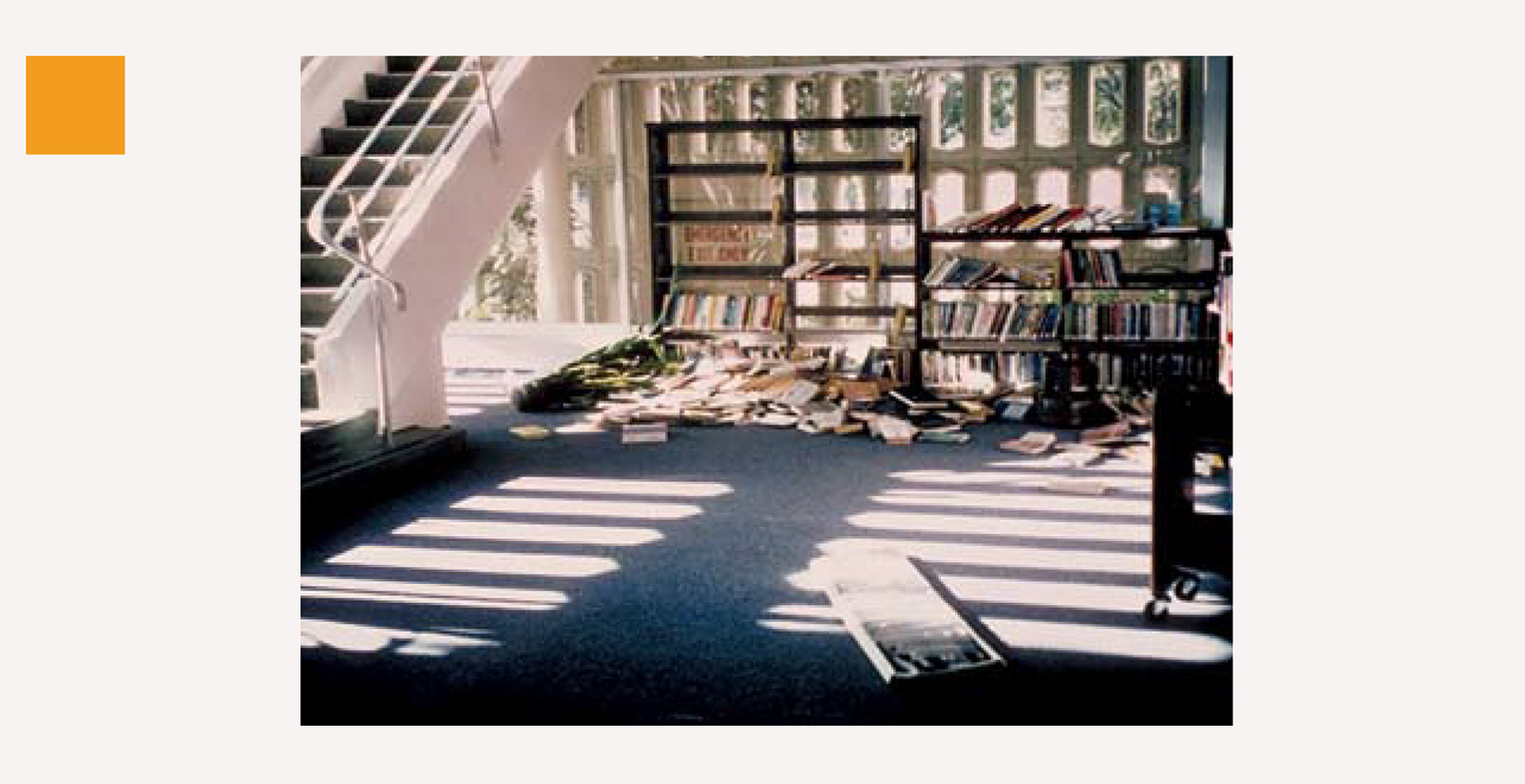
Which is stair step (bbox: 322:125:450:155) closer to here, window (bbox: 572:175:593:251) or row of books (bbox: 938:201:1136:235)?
row of books (bbox: 938:201:1136:235)

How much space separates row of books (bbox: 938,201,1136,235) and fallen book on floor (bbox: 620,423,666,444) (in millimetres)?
2275

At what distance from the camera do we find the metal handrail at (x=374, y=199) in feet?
17.0

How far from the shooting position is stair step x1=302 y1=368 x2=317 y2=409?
18.0 feet

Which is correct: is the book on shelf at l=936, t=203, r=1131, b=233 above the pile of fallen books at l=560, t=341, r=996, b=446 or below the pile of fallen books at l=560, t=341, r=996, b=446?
above

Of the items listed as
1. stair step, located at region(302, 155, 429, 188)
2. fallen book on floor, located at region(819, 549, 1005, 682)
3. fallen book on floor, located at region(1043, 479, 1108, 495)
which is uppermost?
stair step, located at region(302, 155, 429, 188)

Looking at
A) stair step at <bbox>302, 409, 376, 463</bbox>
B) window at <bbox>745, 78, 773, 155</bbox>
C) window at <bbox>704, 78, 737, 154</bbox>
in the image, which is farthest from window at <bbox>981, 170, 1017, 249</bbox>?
stair step at <bbox>302, 409, 376, 463</bbox>

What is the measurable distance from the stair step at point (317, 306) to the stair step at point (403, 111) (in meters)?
1.61

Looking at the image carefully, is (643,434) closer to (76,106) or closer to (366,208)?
(366,208)

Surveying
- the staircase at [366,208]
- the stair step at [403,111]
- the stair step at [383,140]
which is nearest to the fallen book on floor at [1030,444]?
the staircase at [366,208]

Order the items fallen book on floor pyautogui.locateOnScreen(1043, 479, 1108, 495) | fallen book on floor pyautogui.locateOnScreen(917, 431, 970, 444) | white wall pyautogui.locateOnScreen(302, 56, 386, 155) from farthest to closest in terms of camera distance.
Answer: white wall pyautogui.locateOnScreen(302, 56, 386, 155), fallen book on floor pyautogui.locateOnScreen(917, 431, 970, 444), fallen book on floor pyautogui.locateOnScreen(1043, 479, 1108, 495)

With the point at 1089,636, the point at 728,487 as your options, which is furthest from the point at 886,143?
the point at 1089,636

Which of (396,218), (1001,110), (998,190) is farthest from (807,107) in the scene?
(396,218)

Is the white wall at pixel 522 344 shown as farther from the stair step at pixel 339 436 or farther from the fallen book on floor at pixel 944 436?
the stair step at pixel 339 436
